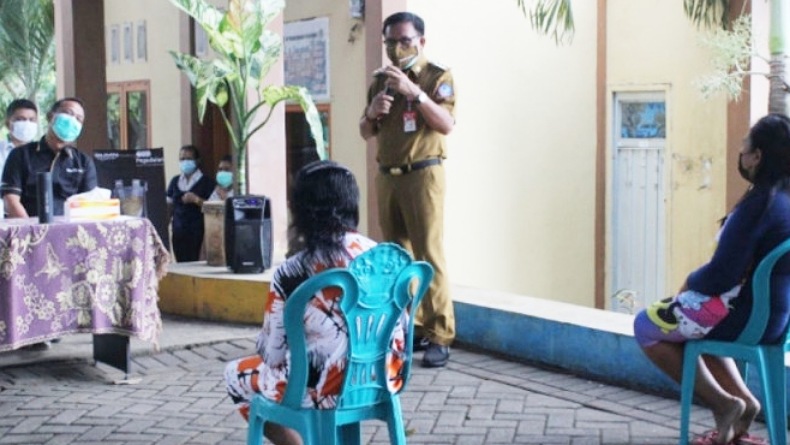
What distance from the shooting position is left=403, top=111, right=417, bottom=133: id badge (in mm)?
6488

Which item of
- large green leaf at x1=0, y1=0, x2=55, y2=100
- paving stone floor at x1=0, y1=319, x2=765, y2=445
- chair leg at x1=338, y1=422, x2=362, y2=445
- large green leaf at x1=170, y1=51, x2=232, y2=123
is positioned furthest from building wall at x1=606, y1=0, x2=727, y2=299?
large green leaf at x1=0, y1=0, x2=55, y2=100

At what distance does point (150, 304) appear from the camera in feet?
21.6

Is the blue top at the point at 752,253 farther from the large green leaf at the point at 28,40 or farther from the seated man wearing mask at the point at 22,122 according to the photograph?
the large green leaf at the point at 28,40

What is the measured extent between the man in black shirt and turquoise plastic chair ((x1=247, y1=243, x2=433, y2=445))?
11.1ft

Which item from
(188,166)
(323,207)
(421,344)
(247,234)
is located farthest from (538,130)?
(323,207)

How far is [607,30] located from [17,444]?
8307 mm

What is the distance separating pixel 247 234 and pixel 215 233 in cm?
59

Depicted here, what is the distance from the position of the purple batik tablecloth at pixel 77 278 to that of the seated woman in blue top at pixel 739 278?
278 cm

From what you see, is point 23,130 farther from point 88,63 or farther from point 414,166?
point 88,63

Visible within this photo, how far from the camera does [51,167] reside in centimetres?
708

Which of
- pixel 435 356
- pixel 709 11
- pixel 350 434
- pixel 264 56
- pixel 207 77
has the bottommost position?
pixel 435 356

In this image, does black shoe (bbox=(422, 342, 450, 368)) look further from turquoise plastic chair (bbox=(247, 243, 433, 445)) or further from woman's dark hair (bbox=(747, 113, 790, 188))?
turquoise plastic chair (bbox=(247, 243, 433, 445))

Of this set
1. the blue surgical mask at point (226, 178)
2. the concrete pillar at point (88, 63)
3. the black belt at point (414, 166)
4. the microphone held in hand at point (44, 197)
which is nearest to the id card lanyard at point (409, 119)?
the black belt at point (414, 166)

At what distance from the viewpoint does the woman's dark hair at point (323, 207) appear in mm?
3939
